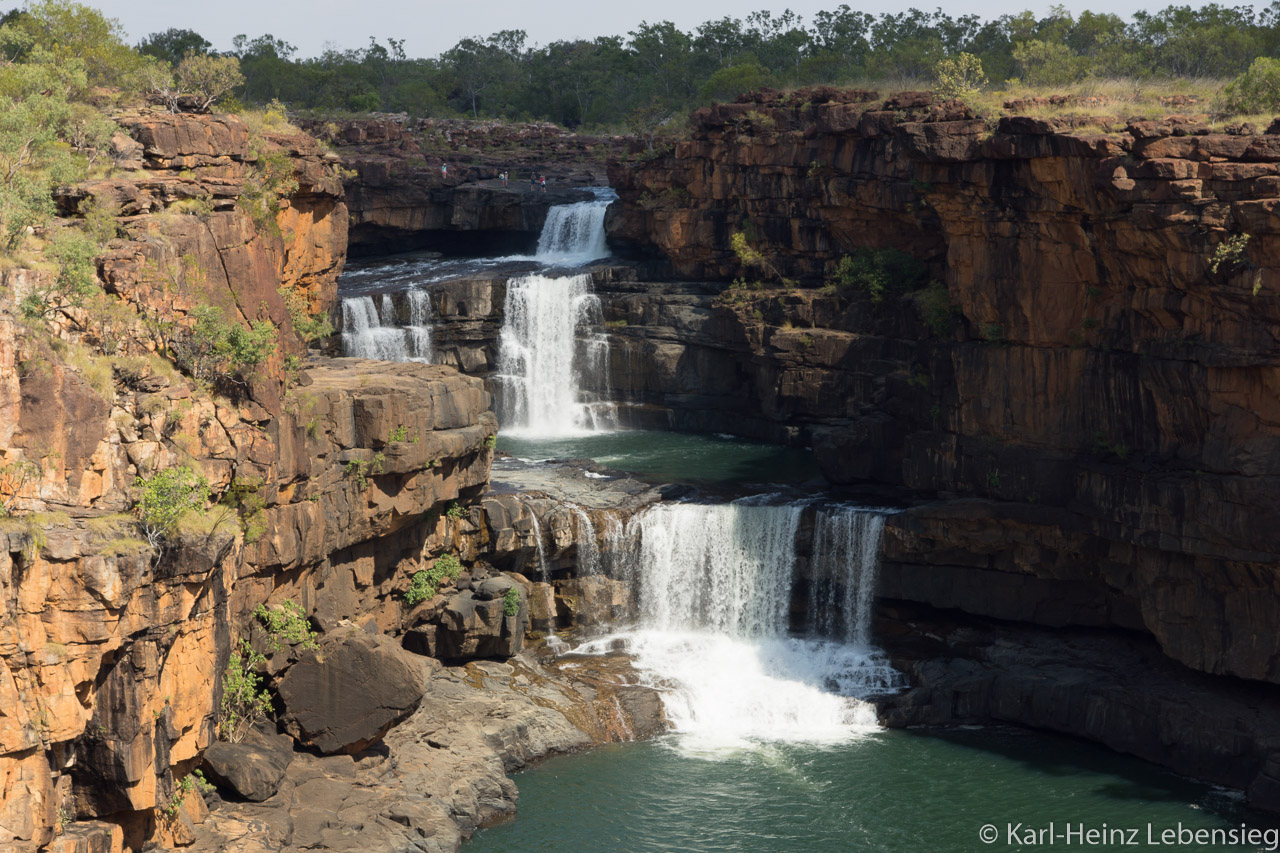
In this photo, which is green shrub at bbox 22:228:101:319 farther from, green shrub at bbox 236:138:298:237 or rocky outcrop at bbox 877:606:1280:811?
rocky outcrop at bbox 877:606:1280:811

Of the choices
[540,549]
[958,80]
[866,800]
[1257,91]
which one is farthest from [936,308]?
[866,800]

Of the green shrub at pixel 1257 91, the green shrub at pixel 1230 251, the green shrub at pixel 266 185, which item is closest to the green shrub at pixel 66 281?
the green shrub at pixel 266 185

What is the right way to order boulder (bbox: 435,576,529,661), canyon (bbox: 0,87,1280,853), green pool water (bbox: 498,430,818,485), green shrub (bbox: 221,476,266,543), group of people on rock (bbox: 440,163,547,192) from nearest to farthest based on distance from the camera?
canyon (bbox: 0,87,1280,853), green shrub (bbox: 221,476,266,543), boulder (bbox: 435,576,529,661), green pool water (bbox: 498,430,818,485), group of people on rock (bbox: 440,163,547,192)

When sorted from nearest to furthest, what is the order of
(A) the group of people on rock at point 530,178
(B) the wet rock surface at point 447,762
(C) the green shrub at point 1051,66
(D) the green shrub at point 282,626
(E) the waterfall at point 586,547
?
(B) the wet rock surface at point 447,762 → (D) the green shrub at point 282,626 → (E) the waterfall at point 586,547 → (C) the green shrub at point 1051,66 → (A) the group of people on rock at point 530,178

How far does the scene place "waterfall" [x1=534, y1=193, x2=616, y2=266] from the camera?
59438 mm

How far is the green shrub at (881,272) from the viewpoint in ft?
146

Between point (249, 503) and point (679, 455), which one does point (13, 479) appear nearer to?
point (249, 503)

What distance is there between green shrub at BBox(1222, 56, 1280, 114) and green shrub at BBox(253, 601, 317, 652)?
81.9 ft

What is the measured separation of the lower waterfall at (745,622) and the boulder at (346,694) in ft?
25.0

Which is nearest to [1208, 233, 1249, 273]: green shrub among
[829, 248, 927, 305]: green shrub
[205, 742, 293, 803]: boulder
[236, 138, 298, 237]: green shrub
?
[829, 248, 927, 305]: green shrub

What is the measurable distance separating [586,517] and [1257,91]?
19.9m

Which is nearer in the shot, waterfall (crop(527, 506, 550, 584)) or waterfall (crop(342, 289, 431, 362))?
waterfall (crop(527, 506, 550, 584))

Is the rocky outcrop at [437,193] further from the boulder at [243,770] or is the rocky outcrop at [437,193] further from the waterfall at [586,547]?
the boulder at [243,770]

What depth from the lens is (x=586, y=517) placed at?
36.5 metres
